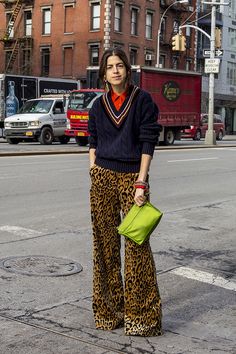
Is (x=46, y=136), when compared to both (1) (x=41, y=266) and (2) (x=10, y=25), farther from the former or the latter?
(2) (x=10, y=25)

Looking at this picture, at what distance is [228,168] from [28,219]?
34.9 feet

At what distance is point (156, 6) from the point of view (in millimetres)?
54125

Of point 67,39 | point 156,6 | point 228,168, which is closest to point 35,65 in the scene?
point 67,39

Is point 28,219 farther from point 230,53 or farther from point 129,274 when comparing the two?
point 230,53

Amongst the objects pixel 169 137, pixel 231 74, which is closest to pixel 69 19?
pixel 231 74

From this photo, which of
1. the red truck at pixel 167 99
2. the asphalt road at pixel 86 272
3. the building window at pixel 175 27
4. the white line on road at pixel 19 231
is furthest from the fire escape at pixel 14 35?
the white line on road at pixel 19 231

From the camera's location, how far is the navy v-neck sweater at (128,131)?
4133 mm

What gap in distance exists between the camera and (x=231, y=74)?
64438 millimetres

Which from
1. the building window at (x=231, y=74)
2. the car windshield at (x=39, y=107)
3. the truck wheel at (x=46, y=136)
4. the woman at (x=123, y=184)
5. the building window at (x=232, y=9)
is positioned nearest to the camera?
the woman at (x=123, y=184)

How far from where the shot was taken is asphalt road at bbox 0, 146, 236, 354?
4.13 meters

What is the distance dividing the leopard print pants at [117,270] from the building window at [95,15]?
153 ft

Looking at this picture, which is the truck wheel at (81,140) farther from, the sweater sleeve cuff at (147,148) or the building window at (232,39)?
the building window at (232,39)

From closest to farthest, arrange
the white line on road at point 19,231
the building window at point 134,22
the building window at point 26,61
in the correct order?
the white line on road at point 19,231
the building window at point 26,61
the building window at point 134,22

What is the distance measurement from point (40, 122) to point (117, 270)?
23.3m
